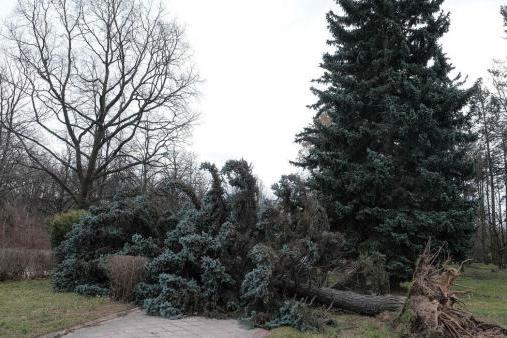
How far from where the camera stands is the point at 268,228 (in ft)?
32.6

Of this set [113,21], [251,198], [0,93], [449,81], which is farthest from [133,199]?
[0,93]

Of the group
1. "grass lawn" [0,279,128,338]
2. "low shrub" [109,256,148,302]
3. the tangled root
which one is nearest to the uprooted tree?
the tangled root

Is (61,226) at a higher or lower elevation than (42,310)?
higher

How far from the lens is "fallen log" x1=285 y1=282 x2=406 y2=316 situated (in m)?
8.47

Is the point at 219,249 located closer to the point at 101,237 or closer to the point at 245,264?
the point at 245,264

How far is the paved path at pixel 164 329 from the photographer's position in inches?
269

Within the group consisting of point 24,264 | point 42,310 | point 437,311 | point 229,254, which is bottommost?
point 42,310

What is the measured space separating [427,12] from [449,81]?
2.15 m

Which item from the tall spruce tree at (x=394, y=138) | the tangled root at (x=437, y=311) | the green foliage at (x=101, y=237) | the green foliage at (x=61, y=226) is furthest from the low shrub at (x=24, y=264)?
the tangled root at (x=437, y=311)

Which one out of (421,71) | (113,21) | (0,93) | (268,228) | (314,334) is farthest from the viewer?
(0,93)

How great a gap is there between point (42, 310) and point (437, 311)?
259 inches

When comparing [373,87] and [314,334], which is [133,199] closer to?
[314,334]

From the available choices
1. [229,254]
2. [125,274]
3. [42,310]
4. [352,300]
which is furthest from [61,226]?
[352,300]

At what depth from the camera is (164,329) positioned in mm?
7293
